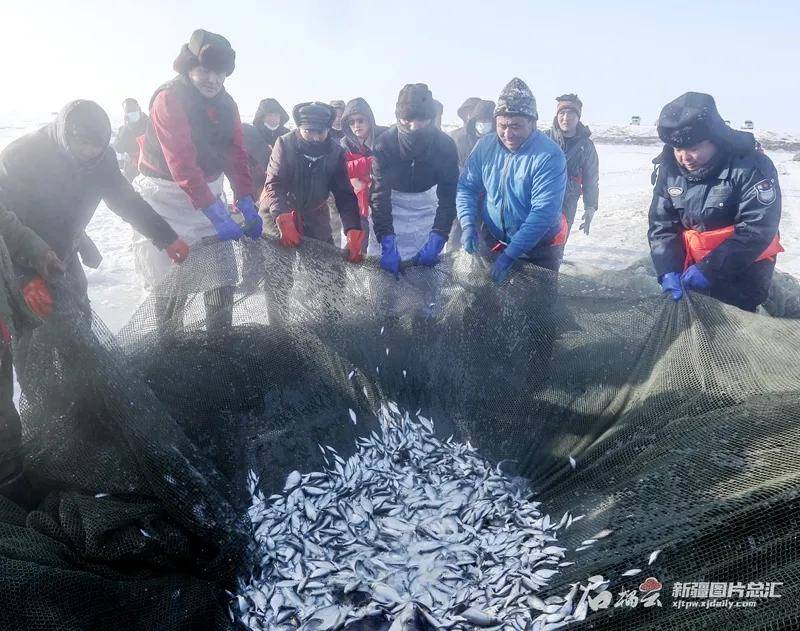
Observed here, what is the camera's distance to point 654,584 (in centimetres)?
223

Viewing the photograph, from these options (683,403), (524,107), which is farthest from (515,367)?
(524,107)

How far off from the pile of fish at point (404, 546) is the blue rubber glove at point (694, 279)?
188 cm


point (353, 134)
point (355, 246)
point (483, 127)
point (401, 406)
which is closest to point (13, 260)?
point (355, 246)

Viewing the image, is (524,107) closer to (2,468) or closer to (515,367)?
(515,367)

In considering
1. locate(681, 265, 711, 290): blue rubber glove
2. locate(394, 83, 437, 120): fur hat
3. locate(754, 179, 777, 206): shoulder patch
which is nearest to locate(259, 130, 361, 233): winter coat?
locate(394, 83, 437, 120): fur hat

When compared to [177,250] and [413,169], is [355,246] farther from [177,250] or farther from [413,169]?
→ [177,250]

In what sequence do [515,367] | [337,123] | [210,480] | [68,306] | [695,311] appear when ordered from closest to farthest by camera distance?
[210,480]
[68,306]
[695,311]
[515,367]
[337,123]

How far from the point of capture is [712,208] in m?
3.85

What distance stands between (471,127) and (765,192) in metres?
5.10

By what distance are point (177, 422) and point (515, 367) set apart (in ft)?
7.63

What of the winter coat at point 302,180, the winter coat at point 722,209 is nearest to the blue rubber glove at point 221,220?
the winter coat at point 302,180

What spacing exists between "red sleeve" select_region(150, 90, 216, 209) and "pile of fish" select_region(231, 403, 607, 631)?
2321mm

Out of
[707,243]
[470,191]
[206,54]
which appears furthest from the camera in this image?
[470,191]

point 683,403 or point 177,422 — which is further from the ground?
point 683,403
